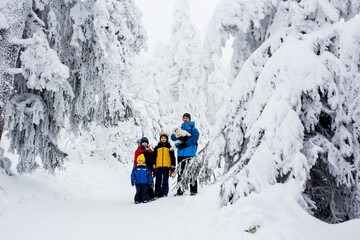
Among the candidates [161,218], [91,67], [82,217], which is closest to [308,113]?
[161,218]

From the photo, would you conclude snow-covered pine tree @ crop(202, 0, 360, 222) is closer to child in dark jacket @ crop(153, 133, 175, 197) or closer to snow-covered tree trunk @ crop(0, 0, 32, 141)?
child in dark jacket @ crop(153, 133, 175, 197)

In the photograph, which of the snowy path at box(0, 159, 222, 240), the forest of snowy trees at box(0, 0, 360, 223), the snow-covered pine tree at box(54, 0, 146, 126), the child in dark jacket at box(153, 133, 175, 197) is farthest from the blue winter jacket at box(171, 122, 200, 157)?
the snow-covered pine tree at box(54, 0, 146, 126)

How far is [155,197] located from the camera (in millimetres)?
7293

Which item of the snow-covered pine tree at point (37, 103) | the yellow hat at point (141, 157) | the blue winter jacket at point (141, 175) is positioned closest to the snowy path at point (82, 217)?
the snow-covered pine tree at point (37, 103)

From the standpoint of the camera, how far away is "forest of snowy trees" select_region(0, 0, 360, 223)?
3744 millimetres

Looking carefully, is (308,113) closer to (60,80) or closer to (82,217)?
(82,217)

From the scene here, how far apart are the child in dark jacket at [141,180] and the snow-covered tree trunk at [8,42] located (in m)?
3.27

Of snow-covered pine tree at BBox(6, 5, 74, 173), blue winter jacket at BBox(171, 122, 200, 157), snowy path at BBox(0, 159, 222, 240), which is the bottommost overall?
snowy path at BBox(0, 159, 222, 240)

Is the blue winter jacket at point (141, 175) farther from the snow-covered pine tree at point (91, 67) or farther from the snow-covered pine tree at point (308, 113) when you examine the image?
the snow-covered pine tree at point (308, 113)

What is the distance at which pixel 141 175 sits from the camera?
7281 millimetres

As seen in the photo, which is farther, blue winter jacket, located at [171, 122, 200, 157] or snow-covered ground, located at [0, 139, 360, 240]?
blue winter jacket, located at [171, 122, 200, 157]

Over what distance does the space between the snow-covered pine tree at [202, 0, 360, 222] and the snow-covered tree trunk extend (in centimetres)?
404

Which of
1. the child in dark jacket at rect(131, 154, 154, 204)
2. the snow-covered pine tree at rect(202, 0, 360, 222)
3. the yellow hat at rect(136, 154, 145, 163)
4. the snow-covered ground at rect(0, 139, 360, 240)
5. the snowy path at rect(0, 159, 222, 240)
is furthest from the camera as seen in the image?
the yellow hat at rect(136, 154, 145, 163)

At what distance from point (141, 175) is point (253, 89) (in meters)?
3.89
